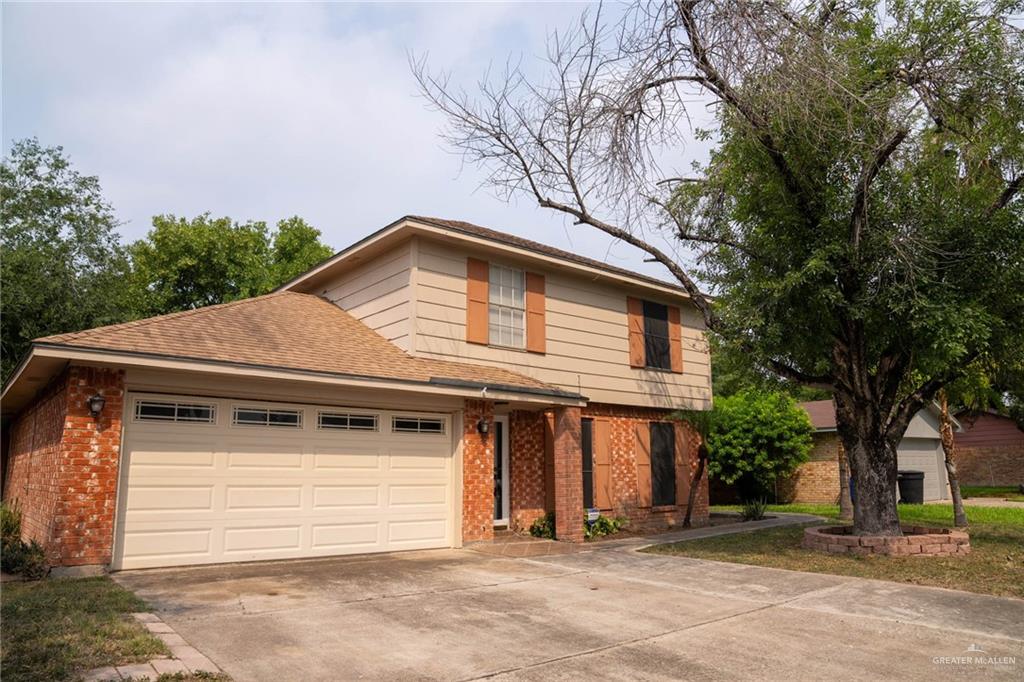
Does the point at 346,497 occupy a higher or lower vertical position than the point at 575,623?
higher

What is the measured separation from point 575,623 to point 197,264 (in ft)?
80.0

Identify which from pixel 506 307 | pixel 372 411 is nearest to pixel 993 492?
pixel 506 307

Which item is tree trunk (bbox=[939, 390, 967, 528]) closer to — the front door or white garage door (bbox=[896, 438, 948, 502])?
the front door

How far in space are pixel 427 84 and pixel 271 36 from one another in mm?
3208

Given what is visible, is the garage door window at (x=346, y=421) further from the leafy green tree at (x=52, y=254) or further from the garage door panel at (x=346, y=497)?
the leafy green tree at (x=52, y=254)

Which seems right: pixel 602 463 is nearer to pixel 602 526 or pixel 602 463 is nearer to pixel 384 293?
pixel 602 526

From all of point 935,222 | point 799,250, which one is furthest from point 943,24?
point 799,250

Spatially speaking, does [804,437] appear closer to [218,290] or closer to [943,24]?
[943,24]

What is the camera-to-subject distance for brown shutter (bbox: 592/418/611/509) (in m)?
14.0

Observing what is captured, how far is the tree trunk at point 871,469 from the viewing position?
10516 mm

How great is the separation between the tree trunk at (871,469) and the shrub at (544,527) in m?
5.02

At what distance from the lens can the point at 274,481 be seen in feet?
32.1

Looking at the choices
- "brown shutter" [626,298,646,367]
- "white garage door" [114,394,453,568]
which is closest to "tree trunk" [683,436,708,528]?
"brown shutter" [626,298,646,367]

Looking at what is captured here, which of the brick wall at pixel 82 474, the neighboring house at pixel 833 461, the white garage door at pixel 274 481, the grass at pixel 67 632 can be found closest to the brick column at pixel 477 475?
the white garage door at pixel 274 481
